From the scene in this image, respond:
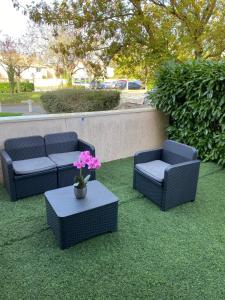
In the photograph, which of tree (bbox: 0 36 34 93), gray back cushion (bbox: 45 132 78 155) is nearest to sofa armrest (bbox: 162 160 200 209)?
gray back cushion (bbox: 45 132 78 155)

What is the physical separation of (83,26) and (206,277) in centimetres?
626

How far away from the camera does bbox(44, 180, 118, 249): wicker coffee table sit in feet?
7.41

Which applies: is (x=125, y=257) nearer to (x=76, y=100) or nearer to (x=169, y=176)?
(x=169, y=176)

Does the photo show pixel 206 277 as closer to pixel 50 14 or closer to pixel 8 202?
pixel 8 202

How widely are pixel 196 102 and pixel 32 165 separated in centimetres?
308

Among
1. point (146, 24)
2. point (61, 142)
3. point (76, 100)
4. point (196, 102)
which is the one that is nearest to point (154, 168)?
point (61, 142)

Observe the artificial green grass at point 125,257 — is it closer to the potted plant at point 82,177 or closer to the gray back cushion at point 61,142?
the potted plant at point 82,177

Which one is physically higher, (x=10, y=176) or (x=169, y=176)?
(x=169, y=176)

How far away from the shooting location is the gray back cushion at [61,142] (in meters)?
3.77

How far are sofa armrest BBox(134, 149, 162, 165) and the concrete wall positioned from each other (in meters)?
1.28

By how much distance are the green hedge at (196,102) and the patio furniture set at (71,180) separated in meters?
1.26

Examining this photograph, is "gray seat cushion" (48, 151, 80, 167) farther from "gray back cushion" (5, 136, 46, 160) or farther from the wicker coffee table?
the wicker coffee table

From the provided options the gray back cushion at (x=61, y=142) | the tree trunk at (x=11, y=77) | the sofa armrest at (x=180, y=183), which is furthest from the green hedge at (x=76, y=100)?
the sofa armrest at (x=180, y=183)

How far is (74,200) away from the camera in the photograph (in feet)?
8.12
